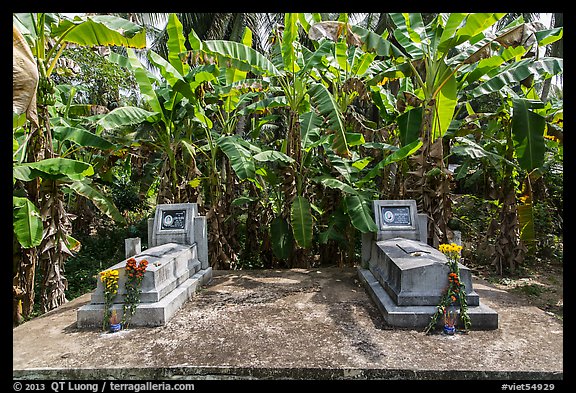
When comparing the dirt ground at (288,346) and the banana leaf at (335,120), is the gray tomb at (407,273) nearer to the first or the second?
the dirt ground at (288,346)

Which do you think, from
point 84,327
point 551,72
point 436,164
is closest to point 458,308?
point 436,164

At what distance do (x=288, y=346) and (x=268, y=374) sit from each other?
0.51m

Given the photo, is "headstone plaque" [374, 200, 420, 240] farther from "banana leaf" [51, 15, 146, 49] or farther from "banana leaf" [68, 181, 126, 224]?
"banana leaf" [51, 15, 146, 49]

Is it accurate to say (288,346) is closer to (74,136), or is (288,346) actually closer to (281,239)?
(281,239)

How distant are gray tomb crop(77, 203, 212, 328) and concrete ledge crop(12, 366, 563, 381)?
3.46 feet

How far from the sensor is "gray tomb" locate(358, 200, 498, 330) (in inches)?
168

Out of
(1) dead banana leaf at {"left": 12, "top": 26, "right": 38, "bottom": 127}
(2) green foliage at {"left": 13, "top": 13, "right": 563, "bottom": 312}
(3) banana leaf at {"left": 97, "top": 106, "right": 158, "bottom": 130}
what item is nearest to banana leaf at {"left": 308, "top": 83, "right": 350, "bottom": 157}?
(2) green foliage at {"left": 13, "top": 13, "right": 563, "bottom": 312}

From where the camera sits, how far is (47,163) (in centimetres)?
493

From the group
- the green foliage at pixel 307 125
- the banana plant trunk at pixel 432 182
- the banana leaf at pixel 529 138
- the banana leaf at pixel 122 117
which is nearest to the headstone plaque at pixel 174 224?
the green foliage at pixel 307 125

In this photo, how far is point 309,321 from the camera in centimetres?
448

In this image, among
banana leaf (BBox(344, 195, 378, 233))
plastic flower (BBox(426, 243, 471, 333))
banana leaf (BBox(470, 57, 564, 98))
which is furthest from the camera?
banana leaf (BBox(344, 195, 378, 233))

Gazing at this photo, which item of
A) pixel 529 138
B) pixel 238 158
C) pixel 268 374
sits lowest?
pixel 268 374

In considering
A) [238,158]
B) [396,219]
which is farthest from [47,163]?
[396,219]

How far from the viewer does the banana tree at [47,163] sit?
16.6 feet
